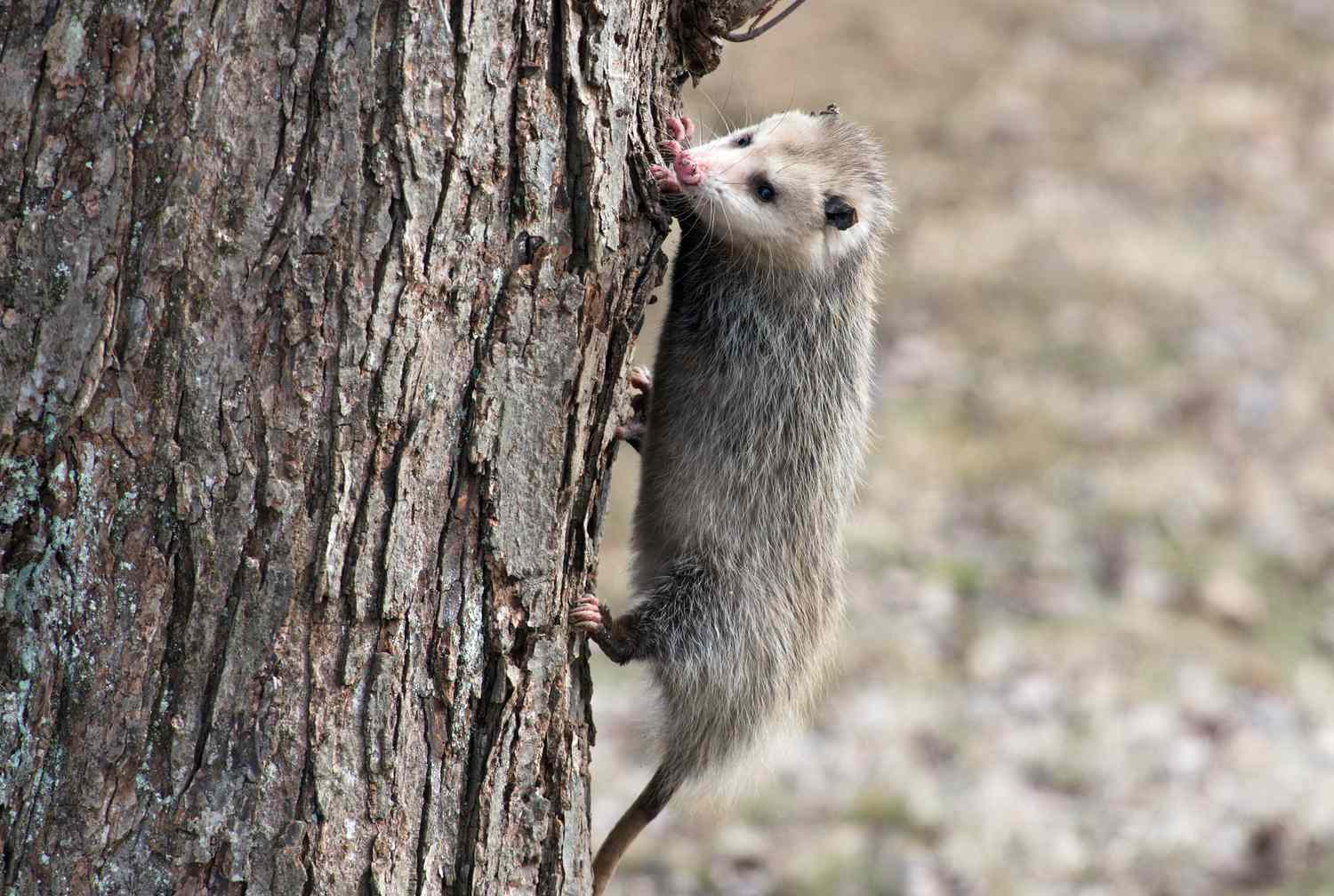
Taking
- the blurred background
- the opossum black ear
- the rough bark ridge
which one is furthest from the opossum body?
the rough bark ridge

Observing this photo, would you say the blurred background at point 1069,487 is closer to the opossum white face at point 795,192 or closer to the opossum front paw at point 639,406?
the opossum front paw at point 639,406

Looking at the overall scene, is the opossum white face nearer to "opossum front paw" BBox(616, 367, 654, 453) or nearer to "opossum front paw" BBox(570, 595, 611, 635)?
"opossum front paw" BBox(616, 367, 654, 453)

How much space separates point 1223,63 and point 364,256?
8759mm

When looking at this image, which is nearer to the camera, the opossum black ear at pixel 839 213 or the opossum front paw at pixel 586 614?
the opossum front paw at pixel 586 614

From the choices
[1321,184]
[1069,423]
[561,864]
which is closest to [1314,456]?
[1069,423]

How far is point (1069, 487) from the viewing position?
575 cm

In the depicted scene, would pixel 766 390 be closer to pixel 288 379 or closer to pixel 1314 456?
pixel 288 379

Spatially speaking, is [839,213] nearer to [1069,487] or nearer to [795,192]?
[795,192]

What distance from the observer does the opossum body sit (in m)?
2.67

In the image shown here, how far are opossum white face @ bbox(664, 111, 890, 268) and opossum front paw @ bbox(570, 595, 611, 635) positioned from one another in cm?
75

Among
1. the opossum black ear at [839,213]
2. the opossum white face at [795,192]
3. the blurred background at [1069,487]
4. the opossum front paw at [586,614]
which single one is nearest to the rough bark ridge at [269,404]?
the opossum front paw at [586,614]

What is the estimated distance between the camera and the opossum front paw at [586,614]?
2.21 metres

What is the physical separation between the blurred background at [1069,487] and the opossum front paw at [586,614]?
71 cm

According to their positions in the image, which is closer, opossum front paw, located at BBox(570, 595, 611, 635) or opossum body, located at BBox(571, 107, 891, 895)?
opossum front paw, located at BBox(570, 595, 611, 635)
